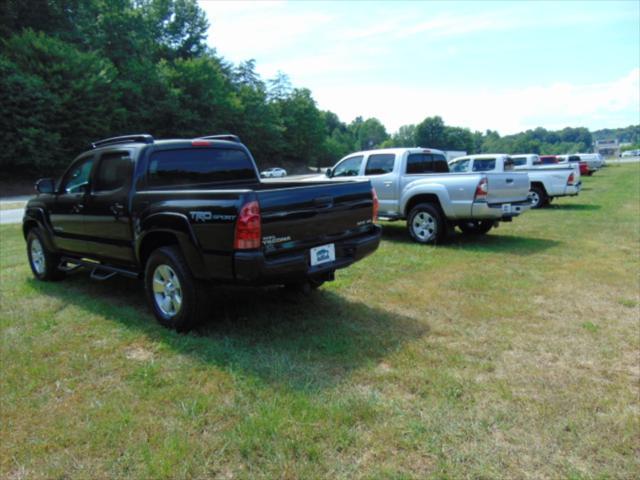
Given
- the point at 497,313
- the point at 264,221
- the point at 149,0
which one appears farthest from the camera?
the point at 149,0

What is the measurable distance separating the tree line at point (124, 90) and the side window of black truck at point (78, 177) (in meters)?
31.4

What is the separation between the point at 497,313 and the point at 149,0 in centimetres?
7143

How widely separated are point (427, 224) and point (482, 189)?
1284mm

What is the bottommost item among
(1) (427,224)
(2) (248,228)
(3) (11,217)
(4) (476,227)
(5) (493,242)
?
(5) (493,242)

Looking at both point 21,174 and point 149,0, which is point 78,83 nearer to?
point 21,174

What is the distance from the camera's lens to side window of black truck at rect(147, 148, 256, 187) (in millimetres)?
5035

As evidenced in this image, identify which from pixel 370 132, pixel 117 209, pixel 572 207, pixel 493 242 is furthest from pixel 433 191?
pixel 370 132

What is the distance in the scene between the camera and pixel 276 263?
3963mm

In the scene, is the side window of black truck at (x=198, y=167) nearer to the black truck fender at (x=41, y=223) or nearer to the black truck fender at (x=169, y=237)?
the black truck fender at (x=169, y=237)

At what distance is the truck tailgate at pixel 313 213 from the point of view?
3.94m

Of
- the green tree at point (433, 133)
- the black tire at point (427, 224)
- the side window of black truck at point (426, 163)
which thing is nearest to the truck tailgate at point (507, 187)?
the black tire at point (427, 224)

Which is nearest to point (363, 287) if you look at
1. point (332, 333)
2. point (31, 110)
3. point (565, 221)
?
point (332, 333)

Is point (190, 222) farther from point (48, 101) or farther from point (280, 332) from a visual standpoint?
point (48, 101)

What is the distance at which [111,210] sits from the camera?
509 centimetres
